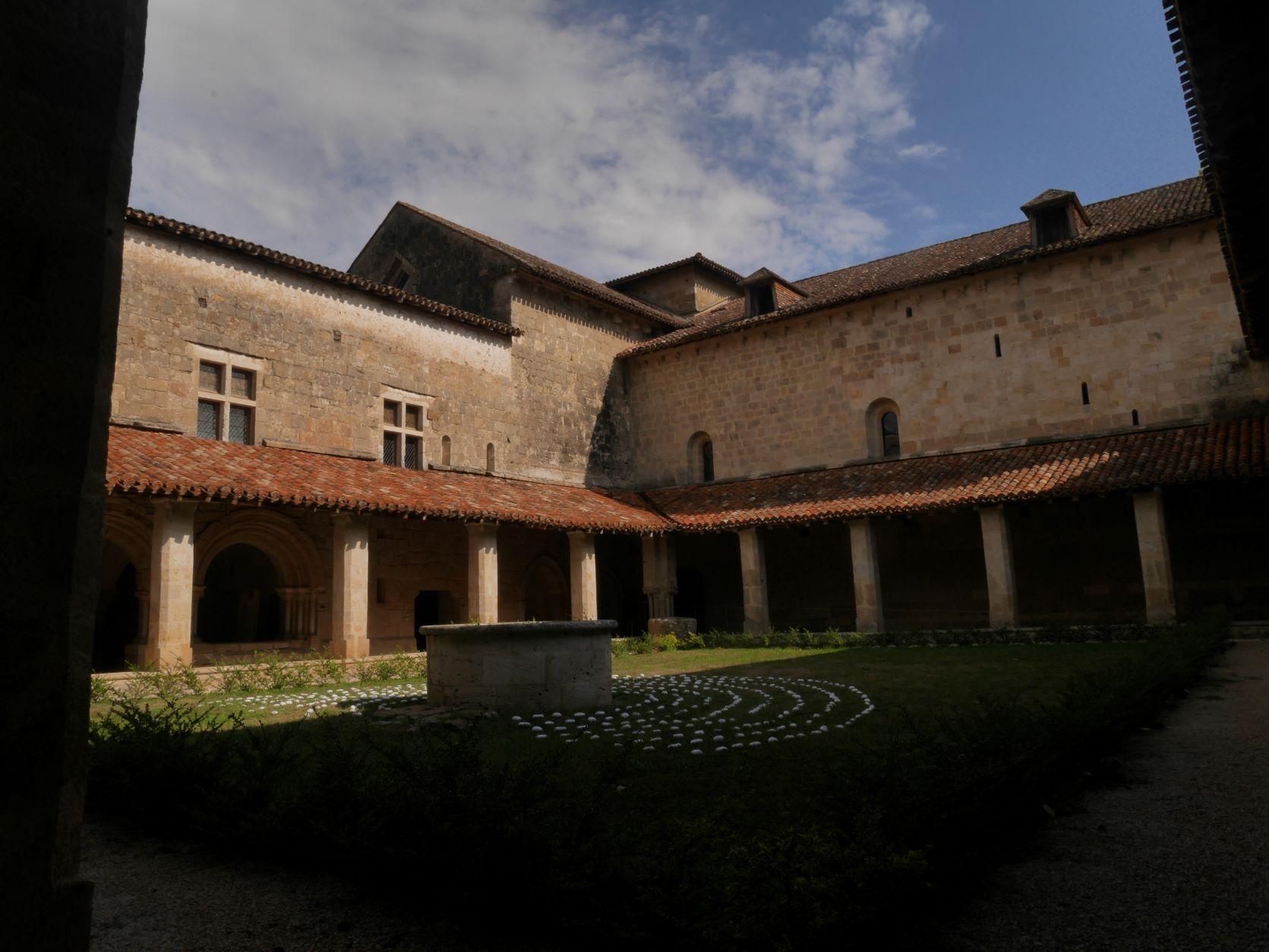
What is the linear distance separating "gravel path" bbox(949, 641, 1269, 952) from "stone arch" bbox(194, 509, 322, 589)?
15.2m

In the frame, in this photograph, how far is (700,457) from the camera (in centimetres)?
2575

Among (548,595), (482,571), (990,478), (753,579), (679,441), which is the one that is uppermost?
(679,441)

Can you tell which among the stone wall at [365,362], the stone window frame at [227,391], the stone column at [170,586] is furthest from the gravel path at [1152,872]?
the stone window frame at [227,391]

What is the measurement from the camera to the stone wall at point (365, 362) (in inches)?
626

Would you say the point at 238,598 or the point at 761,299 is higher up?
the point at 761,299

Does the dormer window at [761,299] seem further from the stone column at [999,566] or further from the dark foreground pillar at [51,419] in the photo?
the dark foreground pillar at [51,419]

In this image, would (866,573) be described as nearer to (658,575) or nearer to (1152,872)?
(658,575)

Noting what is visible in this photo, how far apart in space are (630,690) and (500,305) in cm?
1432

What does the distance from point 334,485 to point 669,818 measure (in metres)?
13.2

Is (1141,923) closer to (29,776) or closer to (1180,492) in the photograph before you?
(29,776)

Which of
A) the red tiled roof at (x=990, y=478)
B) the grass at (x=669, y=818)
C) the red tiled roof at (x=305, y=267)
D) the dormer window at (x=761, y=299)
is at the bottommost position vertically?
the grass at (x=669, y=818)

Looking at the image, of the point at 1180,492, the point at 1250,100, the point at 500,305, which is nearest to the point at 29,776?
the point at 1250,100

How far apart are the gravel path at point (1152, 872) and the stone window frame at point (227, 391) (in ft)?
52.2

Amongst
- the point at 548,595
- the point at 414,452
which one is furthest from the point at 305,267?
the point at 548,595
